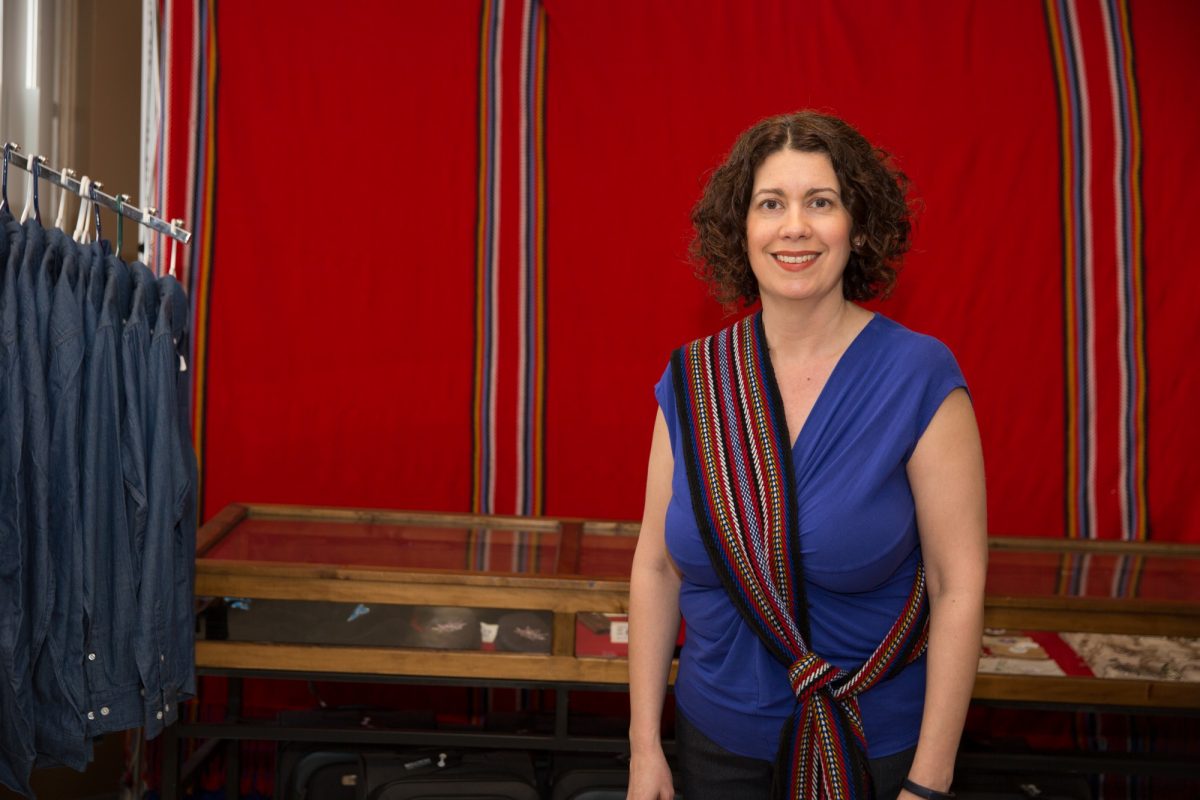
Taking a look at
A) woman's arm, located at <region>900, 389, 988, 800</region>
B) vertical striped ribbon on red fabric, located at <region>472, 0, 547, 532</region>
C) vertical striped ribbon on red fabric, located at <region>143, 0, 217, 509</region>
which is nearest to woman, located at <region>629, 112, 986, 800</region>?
woman's arm, located at <region>900, 389, 988, 800</region>

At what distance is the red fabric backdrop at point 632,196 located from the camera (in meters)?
3.21

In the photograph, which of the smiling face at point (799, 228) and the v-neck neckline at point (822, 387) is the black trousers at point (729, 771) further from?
the smiling face at point (799, 228)

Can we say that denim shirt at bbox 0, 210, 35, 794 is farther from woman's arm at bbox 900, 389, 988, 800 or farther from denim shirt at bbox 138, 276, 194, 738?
woman's arm at bbox 900, 389, 988, 800

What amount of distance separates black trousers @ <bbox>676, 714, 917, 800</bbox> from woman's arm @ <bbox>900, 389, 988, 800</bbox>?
1.9 inches

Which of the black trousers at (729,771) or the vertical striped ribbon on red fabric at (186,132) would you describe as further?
the vertical striped ribbon on red fabric at (186,132)

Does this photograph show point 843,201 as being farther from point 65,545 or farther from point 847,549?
point 65,545

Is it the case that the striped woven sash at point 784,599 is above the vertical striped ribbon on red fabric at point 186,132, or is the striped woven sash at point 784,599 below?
below

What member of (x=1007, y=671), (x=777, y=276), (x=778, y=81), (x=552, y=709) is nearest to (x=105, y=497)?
(x=777, y=276)

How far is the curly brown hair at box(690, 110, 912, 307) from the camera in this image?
1.61 metres

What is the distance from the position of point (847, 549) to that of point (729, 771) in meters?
0.37

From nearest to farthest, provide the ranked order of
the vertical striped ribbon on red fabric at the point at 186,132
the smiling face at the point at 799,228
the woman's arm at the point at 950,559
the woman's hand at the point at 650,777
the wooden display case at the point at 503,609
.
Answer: the woman's arm at the point at 950,559, the smiling face at the point at 799,228, the woman's hand at the point at 650,777, the wooden display case at the point at 503,609, the vertical striped ribbon on red fabric at the point at 186,132

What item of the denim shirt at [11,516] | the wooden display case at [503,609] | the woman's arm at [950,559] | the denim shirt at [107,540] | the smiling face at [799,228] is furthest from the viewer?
the wooden display case at [503,609]

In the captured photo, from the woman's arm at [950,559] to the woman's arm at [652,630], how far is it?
1.20ft

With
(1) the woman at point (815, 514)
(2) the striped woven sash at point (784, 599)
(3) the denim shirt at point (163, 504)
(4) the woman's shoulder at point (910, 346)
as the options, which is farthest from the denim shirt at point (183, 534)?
(4) the woman's shoulder at point (910, 346)
